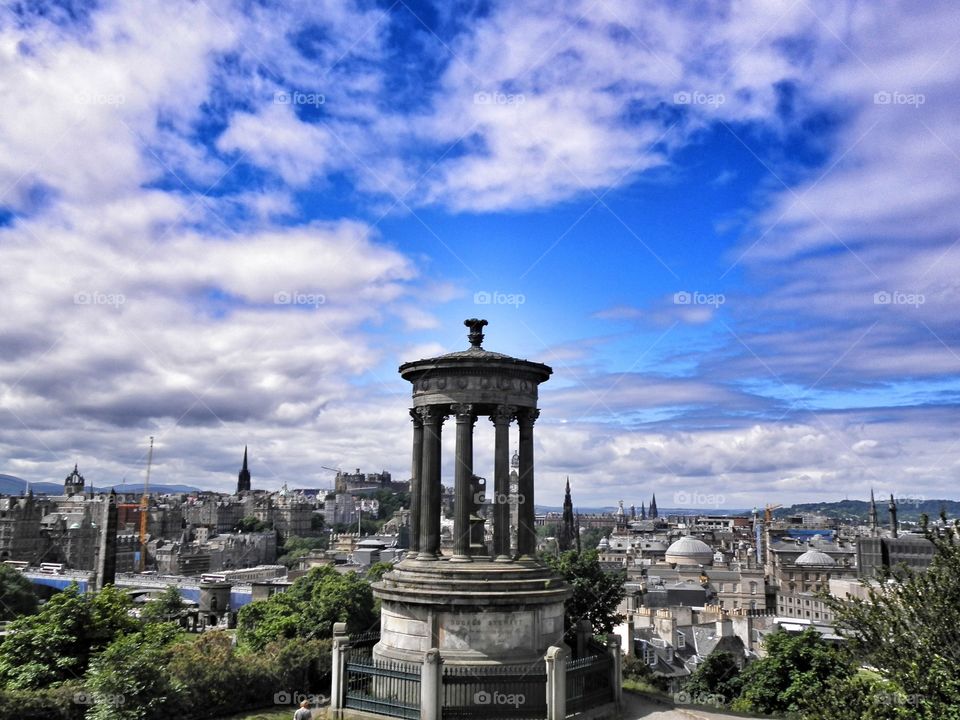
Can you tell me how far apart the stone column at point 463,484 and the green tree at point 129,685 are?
855 cm

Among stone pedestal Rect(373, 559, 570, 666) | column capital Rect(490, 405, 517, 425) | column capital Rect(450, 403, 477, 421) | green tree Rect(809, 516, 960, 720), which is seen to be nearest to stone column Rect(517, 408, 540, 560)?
column capital Rect(490, 405, 517, 425)

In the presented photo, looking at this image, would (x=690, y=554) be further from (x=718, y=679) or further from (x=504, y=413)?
(x=504, y=413)

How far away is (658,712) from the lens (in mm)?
22359

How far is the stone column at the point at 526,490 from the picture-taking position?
24.7 meters

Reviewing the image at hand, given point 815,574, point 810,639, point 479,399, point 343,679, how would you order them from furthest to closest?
point 815,574
point 810,639
point 479,399
point 343,679

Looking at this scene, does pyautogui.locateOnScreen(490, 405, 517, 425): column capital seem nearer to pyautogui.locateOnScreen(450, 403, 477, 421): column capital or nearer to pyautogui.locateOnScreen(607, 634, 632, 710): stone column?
pyautogui.locateOnScreen(450, 403, 477, 421): column capital

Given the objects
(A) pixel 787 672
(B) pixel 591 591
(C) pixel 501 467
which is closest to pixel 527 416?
(C) pixel 501 467

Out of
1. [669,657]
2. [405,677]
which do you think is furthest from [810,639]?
[669,657]

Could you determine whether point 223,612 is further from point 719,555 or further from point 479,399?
point 719,555

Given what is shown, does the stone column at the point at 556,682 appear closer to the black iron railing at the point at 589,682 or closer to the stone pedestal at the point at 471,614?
the black iron railing at the point at 589,682

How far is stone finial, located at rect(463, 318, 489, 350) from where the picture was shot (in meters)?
25.6

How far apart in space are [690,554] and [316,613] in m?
138

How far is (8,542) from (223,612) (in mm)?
105306

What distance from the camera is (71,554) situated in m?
156
